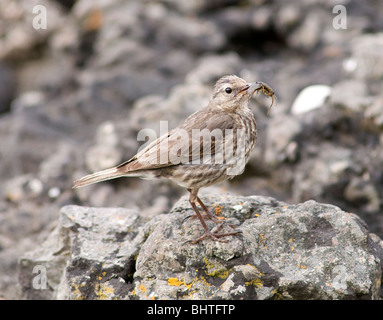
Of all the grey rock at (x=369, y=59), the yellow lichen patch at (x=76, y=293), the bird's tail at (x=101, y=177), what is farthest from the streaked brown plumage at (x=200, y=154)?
the grey rock at (x=369, y=59)

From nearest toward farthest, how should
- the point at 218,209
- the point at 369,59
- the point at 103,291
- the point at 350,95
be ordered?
the point at 103,291
the point at 218,209
the point at 350,95
the point at 369,59

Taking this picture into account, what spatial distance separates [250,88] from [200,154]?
96 cm

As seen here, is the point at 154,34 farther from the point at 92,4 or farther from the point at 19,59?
the point at 19,59

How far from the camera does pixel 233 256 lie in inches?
189

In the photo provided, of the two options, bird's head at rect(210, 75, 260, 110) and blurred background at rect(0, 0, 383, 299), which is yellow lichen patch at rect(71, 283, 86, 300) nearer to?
blurred background at rect(0, 0, 383, 299)

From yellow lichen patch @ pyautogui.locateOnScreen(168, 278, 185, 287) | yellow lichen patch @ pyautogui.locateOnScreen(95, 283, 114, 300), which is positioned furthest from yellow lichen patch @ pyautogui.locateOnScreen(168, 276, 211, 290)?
yellow lichen patch @ pyautogui.locateOnScreen(95, 283, 114, 300)

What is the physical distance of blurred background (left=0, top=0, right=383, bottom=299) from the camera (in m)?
7.97

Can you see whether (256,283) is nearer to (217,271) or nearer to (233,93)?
(217,271)

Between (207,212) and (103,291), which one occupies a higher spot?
(207,212)

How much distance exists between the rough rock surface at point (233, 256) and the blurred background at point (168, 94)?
66.2 inches

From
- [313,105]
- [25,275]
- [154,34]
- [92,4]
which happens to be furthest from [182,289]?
[92,4]

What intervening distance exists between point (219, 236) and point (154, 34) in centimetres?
772

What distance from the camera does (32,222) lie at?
27.9ft

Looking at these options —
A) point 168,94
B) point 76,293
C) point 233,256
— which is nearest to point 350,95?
point 168,94
